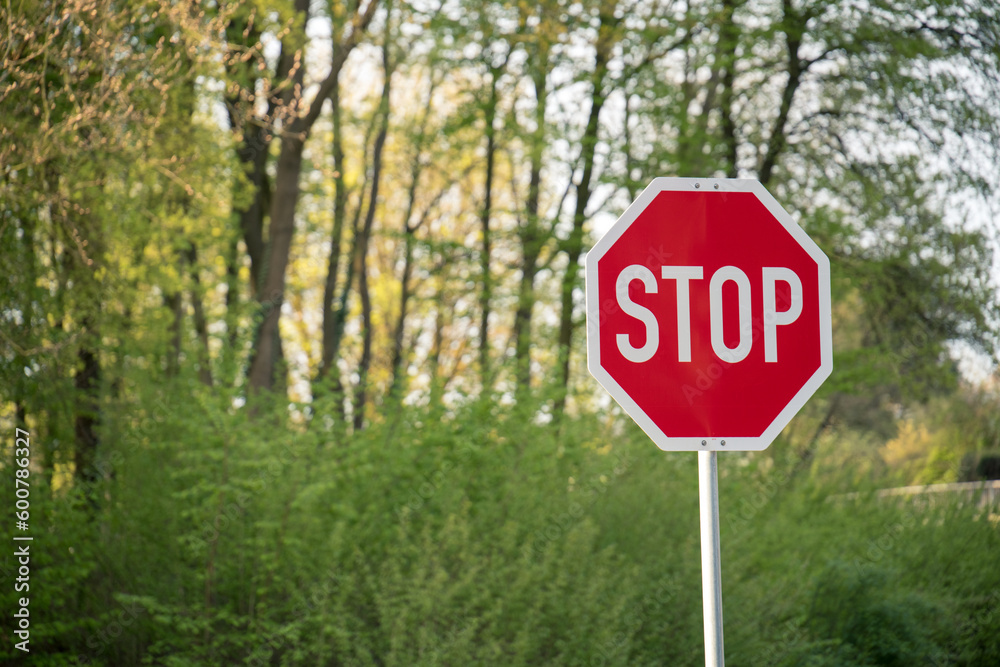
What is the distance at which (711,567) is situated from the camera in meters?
2.31

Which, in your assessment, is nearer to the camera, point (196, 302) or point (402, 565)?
point (402, 565)

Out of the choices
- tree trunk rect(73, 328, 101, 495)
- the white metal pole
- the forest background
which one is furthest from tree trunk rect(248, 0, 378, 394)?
the white metal pole

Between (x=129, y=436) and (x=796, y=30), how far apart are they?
12.2m

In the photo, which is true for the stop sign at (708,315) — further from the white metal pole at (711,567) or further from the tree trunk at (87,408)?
the tree trunk at (87,408)

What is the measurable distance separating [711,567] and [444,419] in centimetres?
462

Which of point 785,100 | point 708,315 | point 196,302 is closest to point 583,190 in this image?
point 785,100

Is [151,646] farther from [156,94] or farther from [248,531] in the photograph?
[156,94]

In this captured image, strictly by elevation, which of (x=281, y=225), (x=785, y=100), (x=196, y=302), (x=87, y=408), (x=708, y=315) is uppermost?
(x=785, y=100)

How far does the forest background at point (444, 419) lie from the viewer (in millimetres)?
5414

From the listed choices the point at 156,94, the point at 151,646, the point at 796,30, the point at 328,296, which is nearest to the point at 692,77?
the point at 796,30

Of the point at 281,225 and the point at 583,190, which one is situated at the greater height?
the point at 583,190

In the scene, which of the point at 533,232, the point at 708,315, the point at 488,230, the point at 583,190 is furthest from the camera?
the point at 488,230

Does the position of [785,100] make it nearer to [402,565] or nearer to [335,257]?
[335,257]

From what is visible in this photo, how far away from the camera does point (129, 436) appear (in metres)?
6.32
